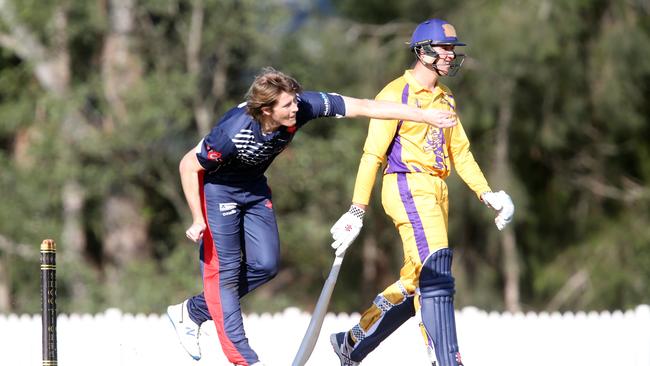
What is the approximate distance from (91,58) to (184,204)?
10.5 ft

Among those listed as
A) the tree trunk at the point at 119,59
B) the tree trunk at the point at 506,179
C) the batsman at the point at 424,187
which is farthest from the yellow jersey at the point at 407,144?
the tree trunk at the point at 506,179

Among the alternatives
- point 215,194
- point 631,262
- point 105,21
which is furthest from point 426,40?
point 631,262

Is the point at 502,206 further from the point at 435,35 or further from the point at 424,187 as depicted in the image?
the point at 435,35

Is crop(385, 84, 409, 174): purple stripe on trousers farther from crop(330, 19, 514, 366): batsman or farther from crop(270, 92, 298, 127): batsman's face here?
crop(270, 92, 298, 127): batsman's face

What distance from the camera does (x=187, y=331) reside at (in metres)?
7.56

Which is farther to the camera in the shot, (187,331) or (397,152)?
(187,331)

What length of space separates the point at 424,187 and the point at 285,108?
3.18 feet

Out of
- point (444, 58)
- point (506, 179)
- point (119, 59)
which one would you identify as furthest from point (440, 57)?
point (506, 179)

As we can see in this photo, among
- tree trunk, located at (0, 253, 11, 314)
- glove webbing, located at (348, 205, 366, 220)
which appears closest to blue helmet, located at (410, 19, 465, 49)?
glove webbing, located at (348, 205, 366, 220)

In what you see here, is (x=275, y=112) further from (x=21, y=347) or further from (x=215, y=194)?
(x=21, y=347)

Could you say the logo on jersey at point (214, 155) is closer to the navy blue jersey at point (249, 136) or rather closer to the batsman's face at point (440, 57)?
the navy blue jersey at point (249, 136)

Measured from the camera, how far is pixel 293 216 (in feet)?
66.0

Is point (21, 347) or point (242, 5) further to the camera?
point (242, 5)

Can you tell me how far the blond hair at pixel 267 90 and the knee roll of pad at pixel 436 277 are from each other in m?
1.22
